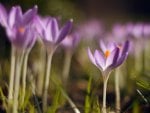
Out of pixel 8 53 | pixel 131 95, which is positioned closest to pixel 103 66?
pixel 131 95

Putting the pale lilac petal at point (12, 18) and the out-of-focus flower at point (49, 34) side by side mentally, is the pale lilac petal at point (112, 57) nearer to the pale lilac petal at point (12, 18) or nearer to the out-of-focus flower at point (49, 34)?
the out-of-focus flower at point (49, 34)

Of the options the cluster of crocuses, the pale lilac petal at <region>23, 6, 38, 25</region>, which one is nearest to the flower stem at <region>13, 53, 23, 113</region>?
the cluster of crocuses

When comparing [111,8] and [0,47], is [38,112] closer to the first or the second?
[0,47]

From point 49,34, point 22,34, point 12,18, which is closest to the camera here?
point 22,34

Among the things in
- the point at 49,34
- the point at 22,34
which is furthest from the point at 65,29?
the point at 22,34

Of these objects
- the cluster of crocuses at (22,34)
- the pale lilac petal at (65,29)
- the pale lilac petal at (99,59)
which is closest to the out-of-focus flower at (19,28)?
the cluster of crocuses at (22,34)

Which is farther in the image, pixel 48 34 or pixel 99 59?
pixel 48 34

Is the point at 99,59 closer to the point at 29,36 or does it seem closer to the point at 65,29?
the point at 65,29

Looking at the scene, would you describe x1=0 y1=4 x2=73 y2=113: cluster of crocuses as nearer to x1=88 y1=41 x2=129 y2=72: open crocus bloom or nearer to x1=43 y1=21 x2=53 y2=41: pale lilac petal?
x1=43 y1=21 x2=53 y2=41: pale lilac petal
